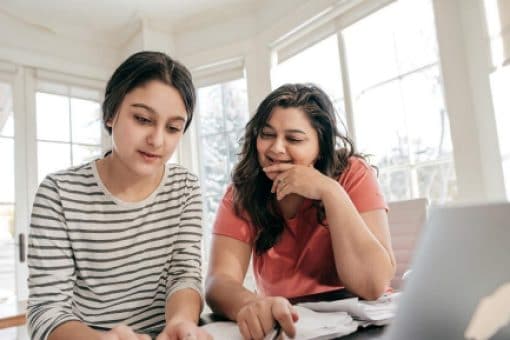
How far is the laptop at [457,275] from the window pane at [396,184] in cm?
205

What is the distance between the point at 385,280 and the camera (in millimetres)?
822

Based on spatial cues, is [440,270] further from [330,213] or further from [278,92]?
[278,92]

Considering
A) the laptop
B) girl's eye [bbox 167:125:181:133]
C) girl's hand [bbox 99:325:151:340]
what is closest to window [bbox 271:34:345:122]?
girl's eye [bbox 167:125:181:133]

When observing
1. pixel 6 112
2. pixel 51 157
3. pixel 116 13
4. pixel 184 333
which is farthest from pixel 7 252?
pixel 184 333

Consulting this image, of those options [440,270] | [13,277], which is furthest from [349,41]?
[13,277]

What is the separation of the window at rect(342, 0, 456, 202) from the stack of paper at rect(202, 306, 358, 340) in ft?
5.04

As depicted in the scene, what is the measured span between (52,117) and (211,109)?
51.8 inches

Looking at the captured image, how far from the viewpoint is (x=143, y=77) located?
89 centimetres

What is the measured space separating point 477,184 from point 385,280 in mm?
1174

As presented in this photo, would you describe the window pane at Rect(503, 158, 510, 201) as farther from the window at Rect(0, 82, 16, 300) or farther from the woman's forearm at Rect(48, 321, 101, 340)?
the window at Rect(0, 82, 16, 300)

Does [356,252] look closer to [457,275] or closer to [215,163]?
[457,275]

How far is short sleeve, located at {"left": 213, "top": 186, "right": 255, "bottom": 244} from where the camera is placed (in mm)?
1026

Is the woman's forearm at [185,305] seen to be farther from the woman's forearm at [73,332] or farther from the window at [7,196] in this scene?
the window at [7,196]

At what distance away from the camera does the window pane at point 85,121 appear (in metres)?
3.45
